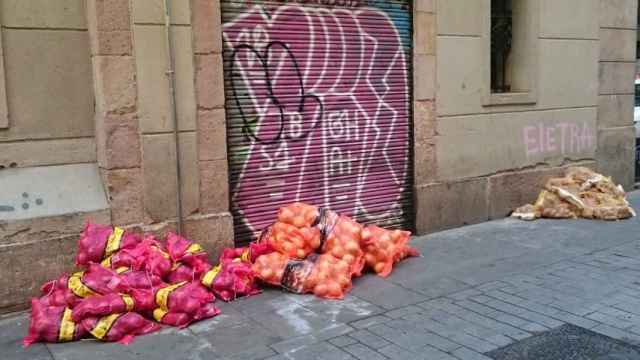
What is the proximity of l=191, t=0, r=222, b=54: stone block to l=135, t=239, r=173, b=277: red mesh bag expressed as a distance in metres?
1.79

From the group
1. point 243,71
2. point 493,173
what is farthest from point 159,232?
point 493,173

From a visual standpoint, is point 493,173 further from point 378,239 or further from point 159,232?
point 159,232

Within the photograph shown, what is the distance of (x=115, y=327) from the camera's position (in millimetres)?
4578

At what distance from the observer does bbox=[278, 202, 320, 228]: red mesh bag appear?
19.2 ft

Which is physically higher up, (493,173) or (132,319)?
(493,173)

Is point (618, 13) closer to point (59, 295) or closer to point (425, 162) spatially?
point (425, 162)

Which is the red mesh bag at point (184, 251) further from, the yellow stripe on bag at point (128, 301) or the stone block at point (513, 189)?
the stone block at point (513, 189)

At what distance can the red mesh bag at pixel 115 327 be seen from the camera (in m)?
4.56

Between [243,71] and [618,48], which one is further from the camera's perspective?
[618,48]

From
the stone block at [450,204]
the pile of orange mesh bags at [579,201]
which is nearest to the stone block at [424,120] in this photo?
the stone block at [450,204]

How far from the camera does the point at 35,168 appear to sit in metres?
5.33

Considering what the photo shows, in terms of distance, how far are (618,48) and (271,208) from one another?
234 inches

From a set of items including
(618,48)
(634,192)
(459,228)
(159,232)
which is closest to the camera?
(159,232)

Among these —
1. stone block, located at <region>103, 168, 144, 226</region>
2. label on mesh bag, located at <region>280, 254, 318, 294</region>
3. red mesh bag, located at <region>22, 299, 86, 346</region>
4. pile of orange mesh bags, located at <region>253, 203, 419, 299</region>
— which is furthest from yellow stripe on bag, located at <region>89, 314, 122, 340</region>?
label on mesh bag, located at <region>280, 254, 318, 294</region>
